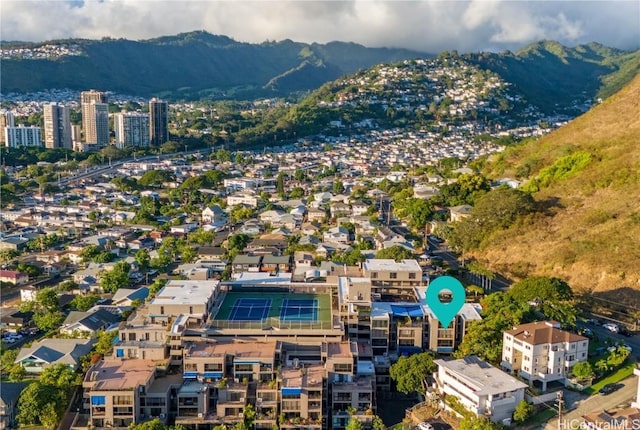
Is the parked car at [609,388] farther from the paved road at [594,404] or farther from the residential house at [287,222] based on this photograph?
the residential house at [287,222]

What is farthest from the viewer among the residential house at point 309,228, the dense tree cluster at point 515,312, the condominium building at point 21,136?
the condominium building at point 21,136

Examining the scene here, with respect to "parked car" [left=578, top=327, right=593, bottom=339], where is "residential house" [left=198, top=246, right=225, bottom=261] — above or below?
above

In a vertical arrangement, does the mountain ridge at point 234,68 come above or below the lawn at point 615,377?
above

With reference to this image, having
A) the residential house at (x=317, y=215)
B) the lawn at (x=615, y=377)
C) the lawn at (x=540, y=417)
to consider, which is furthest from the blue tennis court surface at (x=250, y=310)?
the residential house at (x=317, y=215)

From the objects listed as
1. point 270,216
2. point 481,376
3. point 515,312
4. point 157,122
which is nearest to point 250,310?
point 481,376

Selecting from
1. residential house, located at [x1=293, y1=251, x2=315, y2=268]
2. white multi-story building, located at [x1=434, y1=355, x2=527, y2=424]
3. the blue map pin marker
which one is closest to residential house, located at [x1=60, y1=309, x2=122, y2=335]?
residential house, located at [x1=293, y1=251, x2=315, y2=268]

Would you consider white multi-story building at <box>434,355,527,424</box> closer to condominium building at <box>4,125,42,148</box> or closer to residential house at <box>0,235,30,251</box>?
residential house at <box>0,235,30,251</box>

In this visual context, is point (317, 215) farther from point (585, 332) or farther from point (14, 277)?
point (585, 332)
